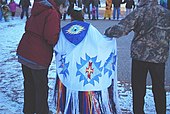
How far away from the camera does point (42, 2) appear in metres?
4.44

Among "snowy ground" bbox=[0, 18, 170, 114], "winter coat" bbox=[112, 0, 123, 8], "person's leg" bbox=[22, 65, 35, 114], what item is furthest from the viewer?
"winter coat" bbox=[112, 0, 123, 8]

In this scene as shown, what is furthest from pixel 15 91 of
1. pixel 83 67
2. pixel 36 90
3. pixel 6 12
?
pixel 6 12

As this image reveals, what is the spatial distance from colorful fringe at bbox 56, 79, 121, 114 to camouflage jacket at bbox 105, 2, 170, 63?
63 centimetres

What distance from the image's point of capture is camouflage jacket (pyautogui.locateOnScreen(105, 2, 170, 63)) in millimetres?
4316

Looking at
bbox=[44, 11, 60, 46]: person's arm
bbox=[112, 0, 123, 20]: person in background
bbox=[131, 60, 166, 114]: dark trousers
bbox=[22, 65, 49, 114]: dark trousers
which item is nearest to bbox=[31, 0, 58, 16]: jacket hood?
bbox=[44, 11, 60, 46]: person's arm

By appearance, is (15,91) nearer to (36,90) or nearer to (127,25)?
(36,90)

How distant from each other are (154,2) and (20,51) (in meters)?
1.67

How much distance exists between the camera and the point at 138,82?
184 inches

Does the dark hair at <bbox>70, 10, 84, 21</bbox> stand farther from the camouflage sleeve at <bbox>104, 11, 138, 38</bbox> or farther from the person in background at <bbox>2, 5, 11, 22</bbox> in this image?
the person in background at <bbox>2, 5, 11, 22</bbox>

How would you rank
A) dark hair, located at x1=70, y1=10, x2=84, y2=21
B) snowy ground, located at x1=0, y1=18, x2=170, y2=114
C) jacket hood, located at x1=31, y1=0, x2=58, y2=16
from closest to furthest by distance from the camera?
1. jacket hood, located at x1=31, y1=0, x2=58, y2=16
2. dark hair, located at x1=70, y1=10, x2=84, y2=21
3. snowy ground, located at x1=0, y1=18, x2=170, y2=114

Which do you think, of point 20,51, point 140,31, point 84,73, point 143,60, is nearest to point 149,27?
point 140,31

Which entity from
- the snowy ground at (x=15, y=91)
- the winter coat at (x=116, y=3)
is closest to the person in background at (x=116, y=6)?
the winter coat at (x=116, y=3)

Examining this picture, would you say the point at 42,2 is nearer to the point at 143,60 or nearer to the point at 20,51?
the point at 20,51

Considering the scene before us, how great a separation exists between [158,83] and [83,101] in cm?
94
